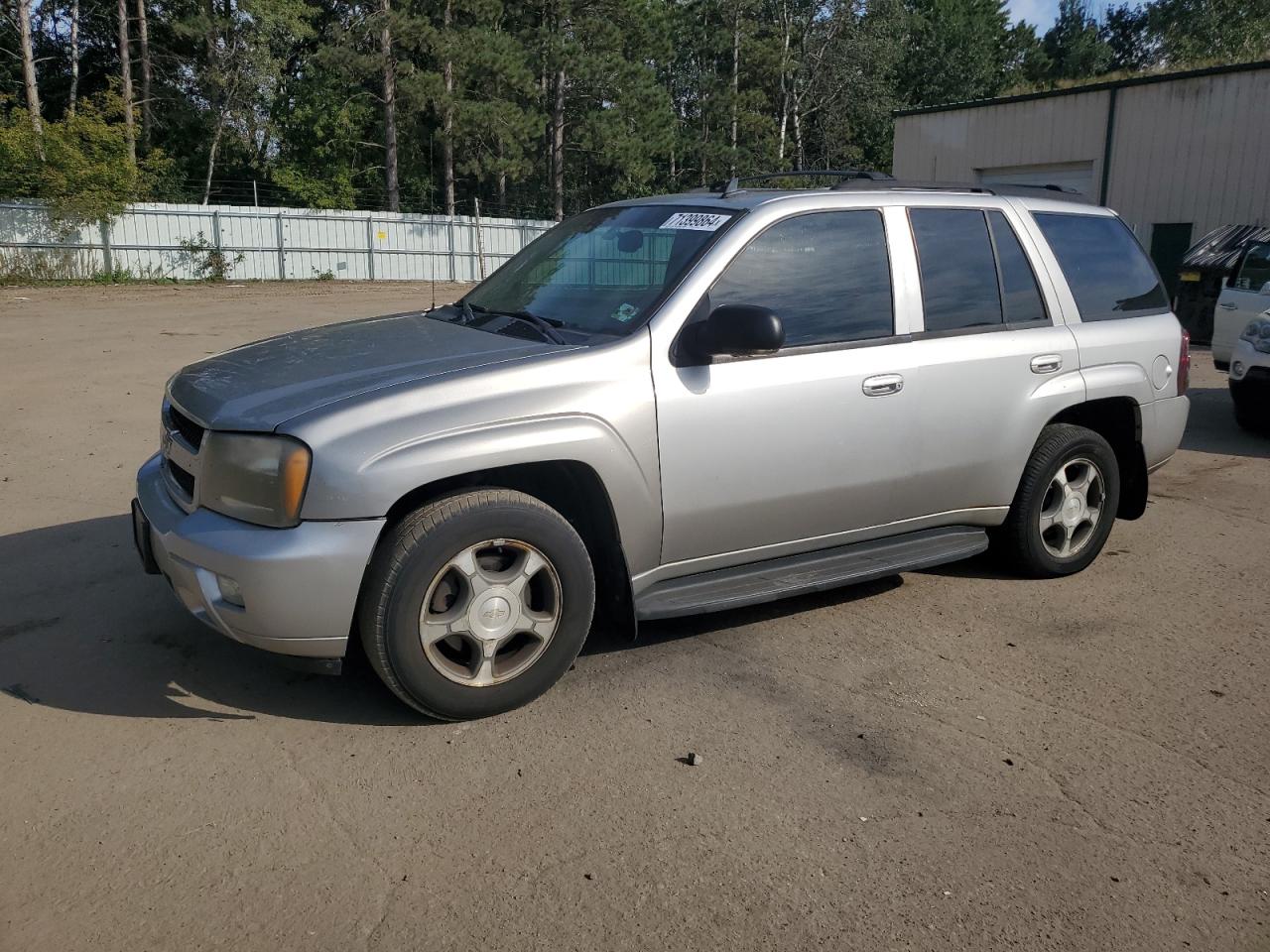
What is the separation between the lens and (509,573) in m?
3.70

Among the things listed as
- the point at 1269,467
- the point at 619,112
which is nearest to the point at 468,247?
the point at 619,112

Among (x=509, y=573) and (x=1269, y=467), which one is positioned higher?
(x=509, y=573)

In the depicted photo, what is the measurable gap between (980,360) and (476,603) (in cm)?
249

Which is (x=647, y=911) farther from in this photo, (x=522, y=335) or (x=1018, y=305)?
(x=1018, y=305)

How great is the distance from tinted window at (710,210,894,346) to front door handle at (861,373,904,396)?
18 centimetres

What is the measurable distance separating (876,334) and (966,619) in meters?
Answer: 1.34

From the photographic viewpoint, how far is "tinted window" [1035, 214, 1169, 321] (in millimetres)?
5277

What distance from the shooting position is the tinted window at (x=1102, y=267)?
528 cm

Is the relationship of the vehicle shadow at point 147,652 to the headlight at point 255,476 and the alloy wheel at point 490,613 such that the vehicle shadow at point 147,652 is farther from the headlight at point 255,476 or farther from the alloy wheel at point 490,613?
the headlight at point 255,476

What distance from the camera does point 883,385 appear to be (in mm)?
4438

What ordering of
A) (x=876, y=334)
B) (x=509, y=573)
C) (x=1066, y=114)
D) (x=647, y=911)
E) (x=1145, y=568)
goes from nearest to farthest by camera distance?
(x=647, y=911)
(x=509, y=573)
(x=876, y=334)
(x=1145, y=568)
(x=1066, y=114)

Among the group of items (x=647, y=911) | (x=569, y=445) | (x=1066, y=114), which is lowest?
(x=647, y=911)

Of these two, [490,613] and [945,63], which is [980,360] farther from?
[945,63]

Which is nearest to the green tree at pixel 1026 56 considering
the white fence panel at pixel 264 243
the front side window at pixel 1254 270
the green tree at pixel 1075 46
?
the green tree at pixel 1075 46
